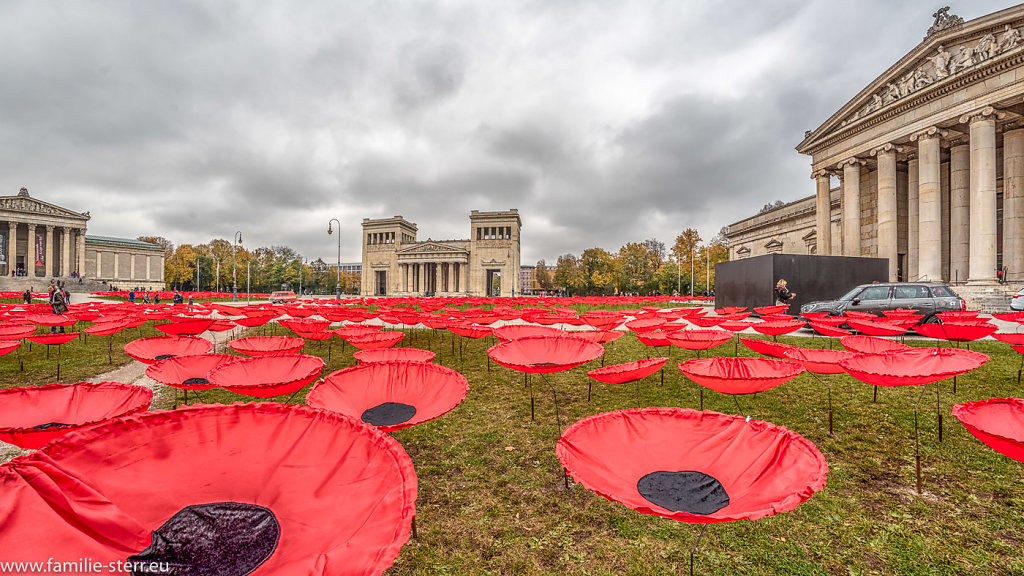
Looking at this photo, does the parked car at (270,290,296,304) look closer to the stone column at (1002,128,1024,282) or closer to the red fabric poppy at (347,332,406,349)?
the red fabric poppy at (347,332,406,349)

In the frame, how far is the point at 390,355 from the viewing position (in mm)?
5598

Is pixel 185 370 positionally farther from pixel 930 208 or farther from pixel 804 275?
pixel 930 208

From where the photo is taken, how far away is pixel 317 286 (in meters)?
94.2

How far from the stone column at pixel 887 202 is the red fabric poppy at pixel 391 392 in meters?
33.6

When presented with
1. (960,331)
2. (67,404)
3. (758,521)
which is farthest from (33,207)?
(960,331)

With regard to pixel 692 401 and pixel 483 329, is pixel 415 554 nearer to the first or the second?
pixel 692 401

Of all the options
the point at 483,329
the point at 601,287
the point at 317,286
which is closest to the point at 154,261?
the point at 317,286

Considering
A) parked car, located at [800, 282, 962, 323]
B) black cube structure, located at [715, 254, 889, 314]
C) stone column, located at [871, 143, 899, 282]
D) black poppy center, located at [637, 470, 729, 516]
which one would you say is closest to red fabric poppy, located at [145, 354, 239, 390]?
black poppy center, located at [637, 470, 729, 516]

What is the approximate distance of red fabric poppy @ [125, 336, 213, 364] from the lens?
5.88 meters

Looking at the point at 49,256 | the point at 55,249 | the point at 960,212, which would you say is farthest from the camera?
the point at 55,249

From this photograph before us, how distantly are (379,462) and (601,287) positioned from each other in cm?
6558

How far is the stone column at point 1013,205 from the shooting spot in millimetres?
23234

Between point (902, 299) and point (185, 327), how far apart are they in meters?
19.3

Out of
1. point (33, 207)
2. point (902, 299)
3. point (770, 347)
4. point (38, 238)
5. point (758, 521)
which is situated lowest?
point (758, 521)
